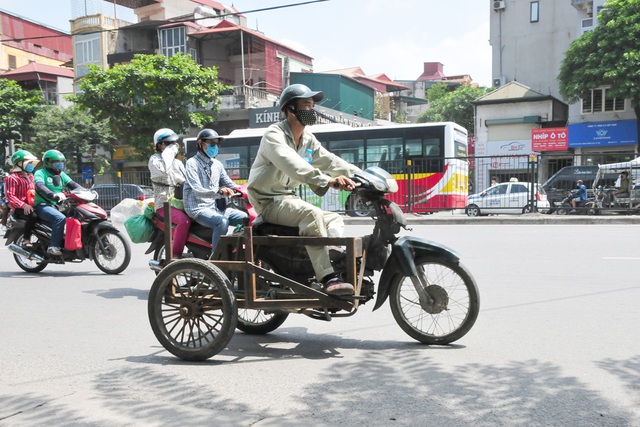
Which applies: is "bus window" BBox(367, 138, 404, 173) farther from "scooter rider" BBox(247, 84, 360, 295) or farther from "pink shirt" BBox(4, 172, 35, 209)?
"scooter rider" BBox(247, 84, 360, 295)

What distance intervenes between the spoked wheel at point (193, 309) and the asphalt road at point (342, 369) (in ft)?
0.44

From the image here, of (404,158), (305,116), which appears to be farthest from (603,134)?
(305,116)

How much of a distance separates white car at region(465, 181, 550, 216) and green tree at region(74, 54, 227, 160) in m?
17.4

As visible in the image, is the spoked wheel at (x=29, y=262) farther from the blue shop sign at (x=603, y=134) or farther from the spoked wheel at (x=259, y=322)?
the blue shop sign at (x=603, y=134)

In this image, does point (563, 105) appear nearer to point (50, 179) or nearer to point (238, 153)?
point (238, 153)

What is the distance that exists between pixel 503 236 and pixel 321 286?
27.4 ft

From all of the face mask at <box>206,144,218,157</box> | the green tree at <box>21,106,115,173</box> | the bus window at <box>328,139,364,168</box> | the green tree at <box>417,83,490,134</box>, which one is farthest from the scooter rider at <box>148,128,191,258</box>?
the green tree at <box>417,83,490,134</box>

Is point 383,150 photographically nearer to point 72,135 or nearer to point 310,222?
point 310,222

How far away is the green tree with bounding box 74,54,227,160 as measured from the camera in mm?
29906

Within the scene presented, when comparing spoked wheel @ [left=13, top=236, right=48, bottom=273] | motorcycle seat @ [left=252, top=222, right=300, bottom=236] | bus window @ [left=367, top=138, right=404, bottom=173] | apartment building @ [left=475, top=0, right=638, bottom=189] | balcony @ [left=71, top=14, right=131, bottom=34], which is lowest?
spoked wheel @ [left=13, top=236, right=48, bottom=273]

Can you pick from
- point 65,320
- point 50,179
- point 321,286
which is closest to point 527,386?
point 321,286

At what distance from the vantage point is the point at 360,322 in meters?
4.89

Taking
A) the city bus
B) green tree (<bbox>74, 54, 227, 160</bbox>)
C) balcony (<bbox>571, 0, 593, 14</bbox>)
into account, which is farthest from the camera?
balcony (<bbox>571, 0, 593, 14</bbox>)

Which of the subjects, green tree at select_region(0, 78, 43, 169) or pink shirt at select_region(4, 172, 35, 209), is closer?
pink shirt at select_region(4, 172, 35, 209)
